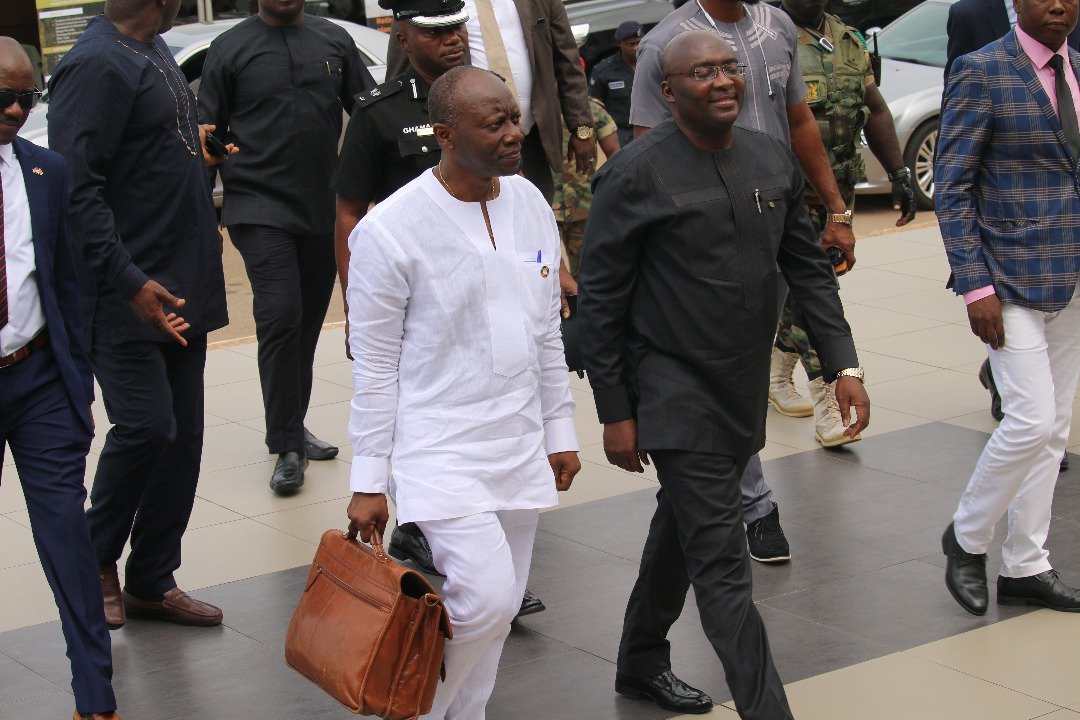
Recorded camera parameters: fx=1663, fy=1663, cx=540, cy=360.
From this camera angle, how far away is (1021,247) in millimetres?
5637

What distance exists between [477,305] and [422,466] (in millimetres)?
451

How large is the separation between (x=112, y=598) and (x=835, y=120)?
382 centimetres

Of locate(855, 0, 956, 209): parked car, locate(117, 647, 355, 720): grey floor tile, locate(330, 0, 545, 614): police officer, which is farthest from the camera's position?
locate(855, 0, 956, 209): parked car

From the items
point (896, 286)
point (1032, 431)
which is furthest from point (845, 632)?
point (896, 286)

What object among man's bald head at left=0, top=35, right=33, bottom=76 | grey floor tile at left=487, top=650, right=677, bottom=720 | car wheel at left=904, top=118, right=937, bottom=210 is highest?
man's bald head at left=0, top=35, right=33, bottom=76

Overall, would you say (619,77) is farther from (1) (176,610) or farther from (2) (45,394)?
(2) (45,394)

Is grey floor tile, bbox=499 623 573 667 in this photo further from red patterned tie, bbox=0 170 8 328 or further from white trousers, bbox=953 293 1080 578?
red patterned tie, bbox=0 170 8 328

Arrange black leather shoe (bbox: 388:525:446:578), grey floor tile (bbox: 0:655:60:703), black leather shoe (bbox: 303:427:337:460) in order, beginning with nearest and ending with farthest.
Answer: grey floor tile (bbox: 0:655:60:703), black leather shoe (bbox: 388:525:446:578), black leather shoe (bbox: 303:427:337:460)

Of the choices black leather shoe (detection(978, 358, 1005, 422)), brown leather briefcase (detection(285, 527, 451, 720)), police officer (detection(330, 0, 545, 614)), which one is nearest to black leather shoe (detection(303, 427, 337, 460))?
police officer (detection(330, 0, 545, 614))

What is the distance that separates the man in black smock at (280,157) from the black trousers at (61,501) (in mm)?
2503

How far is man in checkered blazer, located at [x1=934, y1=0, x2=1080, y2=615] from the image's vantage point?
559 cm

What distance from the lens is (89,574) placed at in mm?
4914

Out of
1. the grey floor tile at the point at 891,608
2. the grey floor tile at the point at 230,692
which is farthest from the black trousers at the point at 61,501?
the grey floor tile at the point at 891,608

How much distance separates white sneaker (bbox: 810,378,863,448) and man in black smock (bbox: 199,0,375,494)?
7.96ft
